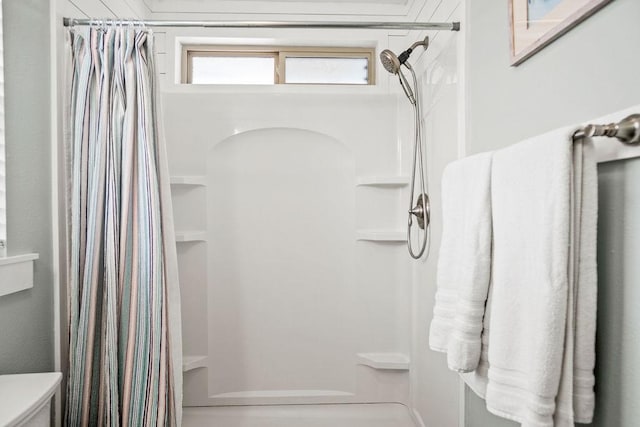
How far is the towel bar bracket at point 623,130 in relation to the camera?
648 mm

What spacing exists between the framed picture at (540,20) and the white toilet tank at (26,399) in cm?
154

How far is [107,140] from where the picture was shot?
1427 millimetres

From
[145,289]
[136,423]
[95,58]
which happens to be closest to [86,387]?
[136,423]

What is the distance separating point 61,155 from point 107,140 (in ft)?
0.64

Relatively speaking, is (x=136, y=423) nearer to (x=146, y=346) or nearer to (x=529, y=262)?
(x=146, y=346)

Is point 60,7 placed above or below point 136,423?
above

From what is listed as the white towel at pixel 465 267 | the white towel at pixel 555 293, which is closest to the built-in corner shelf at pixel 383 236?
the white towel at pixel 465 267

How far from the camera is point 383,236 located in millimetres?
2162

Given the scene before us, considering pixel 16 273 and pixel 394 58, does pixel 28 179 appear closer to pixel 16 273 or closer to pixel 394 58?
pixel 16 273

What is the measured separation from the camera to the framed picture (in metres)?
0.80

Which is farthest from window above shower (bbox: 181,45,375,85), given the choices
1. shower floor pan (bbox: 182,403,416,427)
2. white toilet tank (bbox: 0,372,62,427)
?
shower floor pan (bbox: 182,403,416,427)

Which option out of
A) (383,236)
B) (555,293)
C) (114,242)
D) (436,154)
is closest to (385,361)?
(383,236)

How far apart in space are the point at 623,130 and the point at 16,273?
1608 millimetres

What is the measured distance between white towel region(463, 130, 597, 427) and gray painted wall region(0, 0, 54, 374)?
4.69ft
